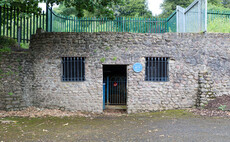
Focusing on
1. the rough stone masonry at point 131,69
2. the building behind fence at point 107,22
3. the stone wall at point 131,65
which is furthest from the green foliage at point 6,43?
the stone wall at point 131,65

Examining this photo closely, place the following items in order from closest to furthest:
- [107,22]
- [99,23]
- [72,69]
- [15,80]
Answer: [15,80] → [72,69] → [99,23] → [107,22]

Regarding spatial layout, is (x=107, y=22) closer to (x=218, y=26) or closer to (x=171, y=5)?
(x=218, y=26)

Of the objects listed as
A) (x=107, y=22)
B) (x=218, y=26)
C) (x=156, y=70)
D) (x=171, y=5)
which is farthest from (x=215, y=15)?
(x=171, y=5)

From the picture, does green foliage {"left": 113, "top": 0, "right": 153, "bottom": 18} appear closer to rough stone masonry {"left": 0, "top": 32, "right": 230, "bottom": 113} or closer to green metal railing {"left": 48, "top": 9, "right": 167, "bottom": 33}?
green metal railing {"left": 48, "top": 9, "right": 167, "bottom": 33}

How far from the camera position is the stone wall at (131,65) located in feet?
→ 26.8

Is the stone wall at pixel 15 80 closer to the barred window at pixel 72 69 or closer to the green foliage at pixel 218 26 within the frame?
the barred window at pixel 72 69

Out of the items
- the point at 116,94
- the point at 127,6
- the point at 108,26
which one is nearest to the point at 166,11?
the point at 127,6

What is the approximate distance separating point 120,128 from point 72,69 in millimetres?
3461

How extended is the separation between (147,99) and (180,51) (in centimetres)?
239

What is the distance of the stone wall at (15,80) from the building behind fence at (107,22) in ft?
4.67

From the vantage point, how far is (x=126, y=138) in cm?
501

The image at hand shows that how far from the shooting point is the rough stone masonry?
8.15m

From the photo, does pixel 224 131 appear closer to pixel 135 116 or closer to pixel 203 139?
pixel 203 139

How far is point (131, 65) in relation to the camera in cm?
816
